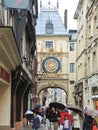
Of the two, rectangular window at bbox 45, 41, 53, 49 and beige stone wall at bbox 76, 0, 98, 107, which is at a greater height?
rectangular window at bbox 45, 41, 53, 49

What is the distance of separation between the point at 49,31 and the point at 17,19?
5426cm

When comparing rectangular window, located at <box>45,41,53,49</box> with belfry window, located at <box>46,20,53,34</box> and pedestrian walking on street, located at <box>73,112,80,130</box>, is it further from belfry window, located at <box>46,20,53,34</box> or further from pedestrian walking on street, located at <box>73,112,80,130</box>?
pedestrian walking on street, located at <box>73,112,80,130</box>

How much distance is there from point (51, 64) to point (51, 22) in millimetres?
8845

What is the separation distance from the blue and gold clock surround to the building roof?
15.0ft

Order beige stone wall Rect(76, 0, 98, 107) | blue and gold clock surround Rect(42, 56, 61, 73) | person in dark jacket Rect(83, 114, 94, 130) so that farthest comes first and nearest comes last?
1. blue and gold clock surround Rect(42, 56, 61, 73)
2. beige stone wall Rect(76, 0, 98, 107)
3. person in dark jacket Rect(83, 114, 94, 130)

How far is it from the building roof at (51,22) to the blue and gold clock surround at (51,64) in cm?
458

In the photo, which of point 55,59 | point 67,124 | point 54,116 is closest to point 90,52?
point 54,116

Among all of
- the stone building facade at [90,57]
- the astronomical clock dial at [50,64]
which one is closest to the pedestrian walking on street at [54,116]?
the stone building facade at [90,57]

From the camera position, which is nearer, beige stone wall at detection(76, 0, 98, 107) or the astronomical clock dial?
beige stone wall at detection(76, 0, 98, 107)

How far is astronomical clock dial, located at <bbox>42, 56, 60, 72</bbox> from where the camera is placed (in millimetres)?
71625

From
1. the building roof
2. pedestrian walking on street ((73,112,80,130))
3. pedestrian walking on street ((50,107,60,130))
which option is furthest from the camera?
the building roof

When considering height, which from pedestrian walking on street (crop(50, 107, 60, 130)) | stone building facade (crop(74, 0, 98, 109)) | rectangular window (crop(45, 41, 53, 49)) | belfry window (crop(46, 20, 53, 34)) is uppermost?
belfry window (crop(46, 20, 53, 34))

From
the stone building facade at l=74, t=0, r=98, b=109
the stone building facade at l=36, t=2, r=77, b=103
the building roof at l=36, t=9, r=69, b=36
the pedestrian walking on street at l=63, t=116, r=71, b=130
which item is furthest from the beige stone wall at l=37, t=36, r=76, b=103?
the pedestrian walking on street at l=63, t=116, r=71, b=130

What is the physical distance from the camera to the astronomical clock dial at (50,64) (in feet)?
235
